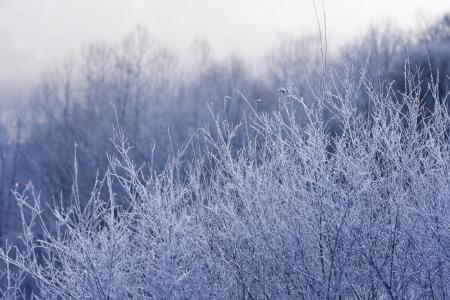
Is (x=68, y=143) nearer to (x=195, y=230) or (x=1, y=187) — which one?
(x=1, y=187)

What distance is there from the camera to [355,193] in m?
5.60

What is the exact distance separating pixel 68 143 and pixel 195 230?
864 inches

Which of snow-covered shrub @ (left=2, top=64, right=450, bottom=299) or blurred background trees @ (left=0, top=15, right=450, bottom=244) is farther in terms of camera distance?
blurred background trees @ (left=0, top=15, right=450, bottom=244)

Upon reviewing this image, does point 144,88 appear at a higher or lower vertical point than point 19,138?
higher

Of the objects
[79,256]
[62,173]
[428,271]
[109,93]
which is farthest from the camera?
[109,93]

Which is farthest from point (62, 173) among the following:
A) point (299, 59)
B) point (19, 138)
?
point (299, 59)

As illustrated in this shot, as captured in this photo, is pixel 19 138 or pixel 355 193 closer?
pixel 355 193

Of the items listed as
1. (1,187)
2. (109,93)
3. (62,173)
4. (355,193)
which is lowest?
(1,187)

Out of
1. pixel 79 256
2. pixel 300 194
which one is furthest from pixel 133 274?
pixel 300 194

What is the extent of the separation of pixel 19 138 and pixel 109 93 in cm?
956

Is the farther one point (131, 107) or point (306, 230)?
point (131, 107)

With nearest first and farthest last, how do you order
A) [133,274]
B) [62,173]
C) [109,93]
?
[133,274], [62,173], [109,93]

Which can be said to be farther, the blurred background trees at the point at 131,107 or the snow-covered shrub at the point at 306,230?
the blurred background trees at the point at 131,107

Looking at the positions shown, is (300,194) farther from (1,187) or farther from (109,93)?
(1,187)
